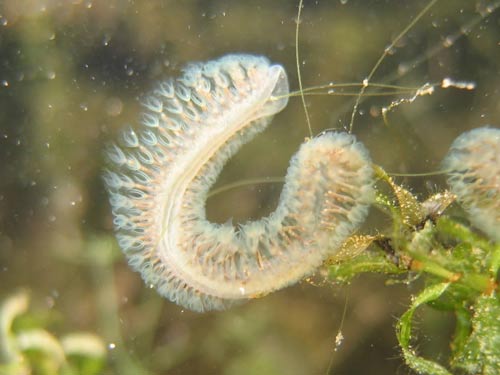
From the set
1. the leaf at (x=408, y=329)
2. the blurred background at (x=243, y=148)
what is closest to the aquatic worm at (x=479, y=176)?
the leaf at (x=408, y=329)

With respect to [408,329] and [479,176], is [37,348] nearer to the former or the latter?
[408,329]

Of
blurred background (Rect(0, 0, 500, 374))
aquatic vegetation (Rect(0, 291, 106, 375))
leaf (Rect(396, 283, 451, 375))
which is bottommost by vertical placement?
leaf (Rect(396, 283, 451, 375))

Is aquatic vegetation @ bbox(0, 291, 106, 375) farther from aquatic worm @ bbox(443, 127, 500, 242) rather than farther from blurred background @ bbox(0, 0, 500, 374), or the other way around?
aquatic worm @ bbox(443, 127, 500, 242)

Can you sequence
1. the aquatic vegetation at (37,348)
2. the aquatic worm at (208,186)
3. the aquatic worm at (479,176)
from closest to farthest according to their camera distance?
the aquatic worm at (479,176) < the aquatic worm at (208,186) < the aquatic vegetation at (37,348)

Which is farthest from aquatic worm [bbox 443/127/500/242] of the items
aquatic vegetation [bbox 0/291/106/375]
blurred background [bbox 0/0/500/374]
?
aquatic vegetation [bbox 0/291/106/375]

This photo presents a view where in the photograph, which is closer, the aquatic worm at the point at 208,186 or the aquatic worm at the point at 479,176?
the aquatic worm at the point at 479,176

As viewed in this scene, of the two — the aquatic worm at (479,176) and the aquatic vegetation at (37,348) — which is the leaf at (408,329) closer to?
the aquatic worm at (479,176)
